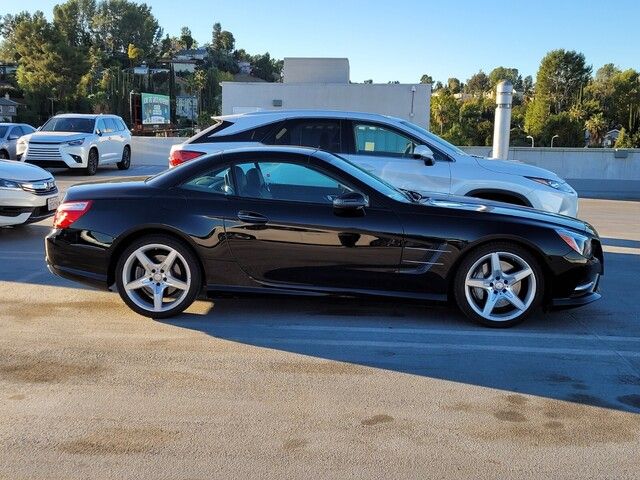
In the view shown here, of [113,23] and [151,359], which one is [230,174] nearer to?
[151,359]

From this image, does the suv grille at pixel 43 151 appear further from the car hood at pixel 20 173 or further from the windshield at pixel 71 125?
the car hood at pixel 20 173

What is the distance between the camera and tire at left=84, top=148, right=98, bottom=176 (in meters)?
18.4

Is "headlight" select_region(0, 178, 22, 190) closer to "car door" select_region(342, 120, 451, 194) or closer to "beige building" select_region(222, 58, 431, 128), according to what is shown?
"car door" select_region(342, 120, 451, 194)

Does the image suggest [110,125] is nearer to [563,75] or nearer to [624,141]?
[624,141]

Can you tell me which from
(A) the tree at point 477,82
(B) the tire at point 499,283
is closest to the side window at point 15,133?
(B) the tire at point 499,283

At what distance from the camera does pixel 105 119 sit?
19.9 meters

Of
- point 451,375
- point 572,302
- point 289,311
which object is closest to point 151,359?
point 289,311

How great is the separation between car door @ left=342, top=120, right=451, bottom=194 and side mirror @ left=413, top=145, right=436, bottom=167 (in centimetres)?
4

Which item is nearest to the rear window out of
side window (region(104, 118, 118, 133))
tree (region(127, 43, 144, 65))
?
side window (region(104, 118, 118, 133))

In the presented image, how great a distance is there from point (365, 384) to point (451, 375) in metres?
0.61

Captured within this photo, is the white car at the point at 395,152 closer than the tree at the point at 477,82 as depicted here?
Yes

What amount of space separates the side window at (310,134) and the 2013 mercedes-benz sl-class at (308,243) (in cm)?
252

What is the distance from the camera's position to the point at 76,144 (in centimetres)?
1789

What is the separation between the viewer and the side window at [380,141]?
7.84 m
